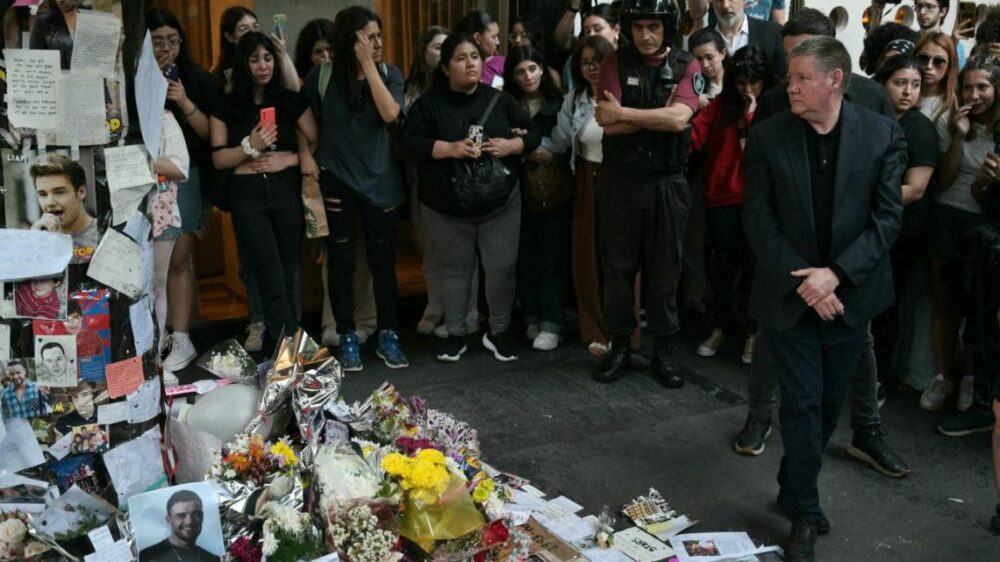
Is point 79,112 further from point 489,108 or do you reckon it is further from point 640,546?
point 489,108

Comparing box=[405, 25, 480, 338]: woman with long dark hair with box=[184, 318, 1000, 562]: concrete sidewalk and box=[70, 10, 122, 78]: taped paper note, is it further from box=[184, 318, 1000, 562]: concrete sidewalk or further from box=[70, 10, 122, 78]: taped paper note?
box=[70, 10, 122, 78]: taped paper note

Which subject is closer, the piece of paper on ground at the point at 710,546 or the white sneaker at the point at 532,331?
the piece of paper on ground at the point at 710,546

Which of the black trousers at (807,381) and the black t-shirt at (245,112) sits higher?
the black t-shirt at (245,112)

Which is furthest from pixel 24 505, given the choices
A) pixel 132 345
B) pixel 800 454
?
pixel 800 454

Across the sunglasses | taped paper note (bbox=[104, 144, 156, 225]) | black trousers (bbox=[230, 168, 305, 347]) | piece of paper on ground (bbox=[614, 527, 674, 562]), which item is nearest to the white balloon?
taped paper note (bbox=[104, 144, 156, 225])

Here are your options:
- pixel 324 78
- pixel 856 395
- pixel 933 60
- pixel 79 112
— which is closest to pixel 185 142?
pixel 324 78

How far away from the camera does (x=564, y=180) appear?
6.64 meters

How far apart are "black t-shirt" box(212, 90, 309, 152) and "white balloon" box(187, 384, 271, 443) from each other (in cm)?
231

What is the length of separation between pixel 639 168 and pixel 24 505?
12.1 ft

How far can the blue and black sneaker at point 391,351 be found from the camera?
21.3 feet

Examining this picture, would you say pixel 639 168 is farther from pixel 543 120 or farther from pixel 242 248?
pixel 242 248

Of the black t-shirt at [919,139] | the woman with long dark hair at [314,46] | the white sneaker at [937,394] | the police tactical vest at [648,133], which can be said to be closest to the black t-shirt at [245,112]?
the woman with long dark hair at [314,46]

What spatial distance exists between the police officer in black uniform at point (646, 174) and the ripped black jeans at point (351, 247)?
1274 millimetres

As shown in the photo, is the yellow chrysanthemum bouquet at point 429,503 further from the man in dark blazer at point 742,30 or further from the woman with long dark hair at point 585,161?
the man in dark blazer at point 742,30
